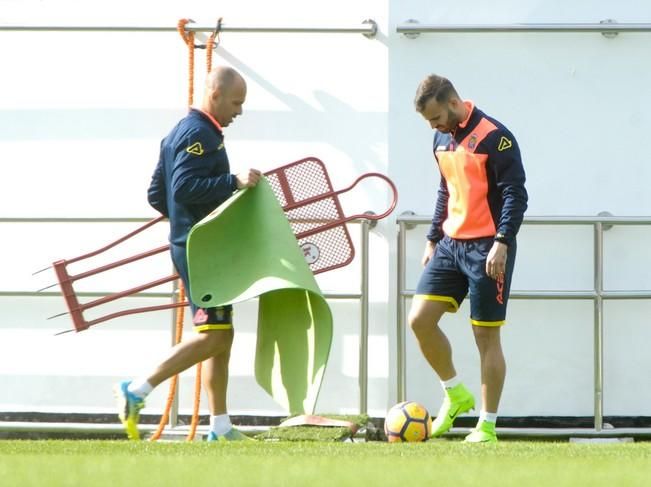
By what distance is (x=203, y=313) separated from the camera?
6000 millimetres

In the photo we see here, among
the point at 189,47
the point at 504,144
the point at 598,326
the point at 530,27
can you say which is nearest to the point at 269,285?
the point at 504,144

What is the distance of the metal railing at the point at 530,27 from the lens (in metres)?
6.80

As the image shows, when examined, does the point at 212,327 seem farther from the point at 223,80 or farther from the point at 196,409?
the point at 223,80

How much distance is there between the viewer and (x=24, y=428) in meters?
6.90

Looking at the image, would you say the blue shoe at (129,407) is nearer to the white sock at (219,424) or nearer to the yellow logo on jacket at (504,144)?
the white sock at (219,424)

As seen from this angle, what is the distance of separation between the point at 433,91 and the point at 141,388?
5.45 ft

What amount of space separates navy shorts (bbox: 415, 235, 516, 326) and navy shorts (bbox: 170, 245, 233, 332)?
0.82m

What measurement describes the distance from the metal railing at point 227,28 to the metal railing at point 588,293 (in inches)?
35.0

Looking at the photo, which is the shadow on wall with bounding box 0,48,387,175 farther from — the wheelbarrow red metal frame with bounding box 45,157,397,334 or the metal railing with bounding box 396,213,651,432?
the metal railing with bounding box 396,213,651,432

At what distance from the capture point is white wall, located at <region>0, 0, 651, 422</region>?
270 inches

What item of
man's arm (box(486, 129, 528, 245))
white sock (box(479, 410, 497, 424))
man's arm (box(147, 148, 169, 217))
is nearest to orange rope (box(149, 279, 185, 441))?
man's arm (box(147, 148, 169, 217))

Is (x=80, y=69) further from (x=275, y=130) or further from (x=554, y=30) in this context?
(x=554, y=30)

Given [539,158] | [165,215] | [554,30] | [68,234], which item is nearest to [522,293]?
[539,158]


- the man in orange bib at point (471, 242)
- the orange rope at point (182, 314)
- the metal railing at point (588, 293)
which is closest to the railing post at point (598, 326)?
the metal railing at point (588, 293)
